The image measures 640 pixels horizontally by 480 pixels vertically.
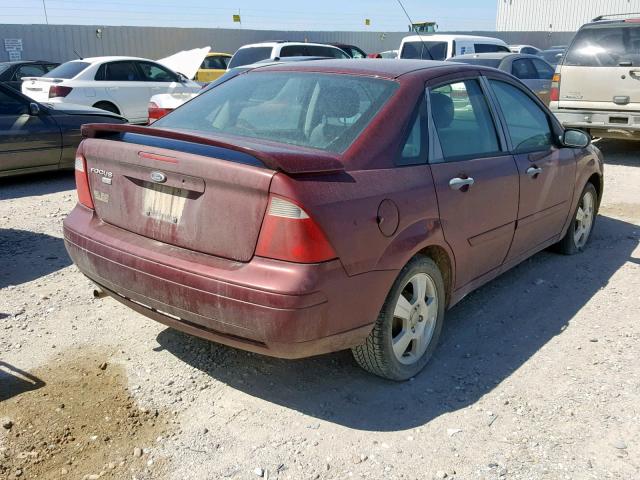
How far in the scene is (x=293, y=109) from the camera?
143 inches

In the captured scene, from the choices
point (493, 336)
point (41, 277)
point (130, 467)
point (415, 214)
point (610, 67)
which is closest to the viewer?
point (130, 467)

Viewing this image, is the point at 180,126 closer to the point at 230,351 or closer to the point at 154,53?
the point at 230,351

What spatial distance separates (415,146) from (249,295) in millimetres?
1266

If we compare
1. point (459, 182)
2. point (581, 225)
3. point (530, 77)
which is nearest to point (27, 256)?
point (459, 182)

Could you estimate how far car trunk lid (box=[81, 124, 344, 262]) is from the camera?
2.85m

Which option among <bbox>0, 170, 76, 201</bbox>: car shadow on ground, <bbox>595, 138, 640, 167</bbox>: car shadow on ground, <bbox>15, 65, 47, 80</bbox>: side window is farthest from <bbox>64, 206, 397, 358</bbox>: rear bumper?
<bbox>15, 65, 47, 80</bbox>: side window

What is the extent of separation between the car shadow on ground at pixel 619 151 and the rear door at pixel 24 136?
8.08m

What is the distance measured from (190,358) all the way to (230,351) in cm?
23

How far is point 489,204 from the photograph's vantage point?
13.0 feet

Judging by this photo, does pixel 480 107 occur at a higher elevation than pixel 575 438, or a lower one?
higher

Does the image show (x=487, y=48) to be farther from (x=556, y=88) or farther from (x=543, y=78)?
(x=556, y=88)

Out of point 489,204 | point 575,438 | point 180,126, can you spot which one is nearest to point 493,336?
point 489,204

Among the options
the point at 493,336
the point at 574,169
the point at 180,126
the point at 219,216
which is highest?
the point at 180,126

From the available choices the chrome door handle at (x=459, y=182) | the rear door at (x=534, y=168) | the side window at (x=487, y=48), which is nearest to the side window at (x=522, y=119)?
the rear door at (x=534, y=168)
